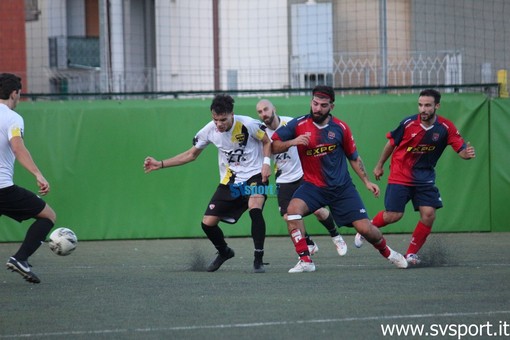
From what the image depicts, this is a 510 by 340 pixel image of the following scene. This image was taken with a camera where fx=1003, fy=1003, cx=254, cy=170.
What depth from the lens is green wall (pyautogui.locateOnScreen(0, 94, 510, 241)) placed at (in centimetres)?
1585

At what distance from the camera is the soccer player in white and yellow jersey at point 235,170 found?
10.6 m

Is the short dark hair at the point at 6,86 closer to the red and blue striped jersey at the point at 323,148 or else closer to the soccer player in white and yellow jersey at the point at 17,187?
the soccer player in white and yellow jersey at the point at 17,187

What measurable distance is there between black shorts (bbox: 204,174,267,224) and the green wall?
195 inches

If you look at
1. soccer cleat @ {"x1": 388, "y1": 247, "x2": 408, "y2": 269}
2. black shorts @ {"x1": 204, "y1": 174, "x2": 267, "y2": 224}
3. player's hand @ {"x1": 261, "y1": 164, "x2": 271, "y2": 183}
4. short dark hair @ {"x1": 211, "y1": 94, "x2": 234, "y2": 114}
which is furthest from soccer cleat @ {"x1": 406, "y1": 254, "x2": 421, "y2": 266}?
short dark hair @ {"x1": 211, "y1": 94, "x2": 234, "y2": 114}

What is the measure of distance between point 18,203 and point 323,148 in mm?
3026

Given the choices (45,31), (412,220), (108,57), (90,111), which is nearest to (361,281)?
(412,220)

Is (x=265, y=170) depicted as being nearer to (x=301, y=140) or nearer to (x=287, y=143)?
(x=287, y=143)

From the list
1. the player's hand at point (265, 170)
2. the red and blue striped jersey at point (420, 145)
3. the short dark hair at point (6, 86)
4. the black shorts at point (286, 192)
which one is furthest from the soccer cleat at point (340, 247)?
the short dark hair at point (6, 86)

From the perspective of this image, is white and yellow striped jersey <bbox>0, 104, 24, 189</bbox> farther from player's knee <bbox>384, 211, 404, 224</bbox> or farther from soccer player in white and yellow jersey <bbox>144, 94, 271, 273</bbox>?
player's knee <bbox>384, 211, 404, 224</bbox>

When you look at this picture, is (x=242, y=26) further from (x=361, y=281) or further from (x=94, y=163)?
(x=361, y=281)

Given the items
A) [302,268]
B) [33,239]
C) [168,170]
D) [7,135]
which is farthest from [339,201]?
[168,170]

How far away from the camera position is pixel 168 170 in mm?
15930

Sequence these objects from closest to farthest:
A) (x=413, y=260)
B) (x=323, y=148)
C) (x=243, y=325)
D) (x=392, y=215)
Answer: (x=243, y=325) → (x=323, y=148) → (x=413, y=260) → (x=392, y=215)

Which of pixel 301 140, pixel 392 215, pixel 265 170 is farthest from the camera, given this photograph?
pixel 392 215
